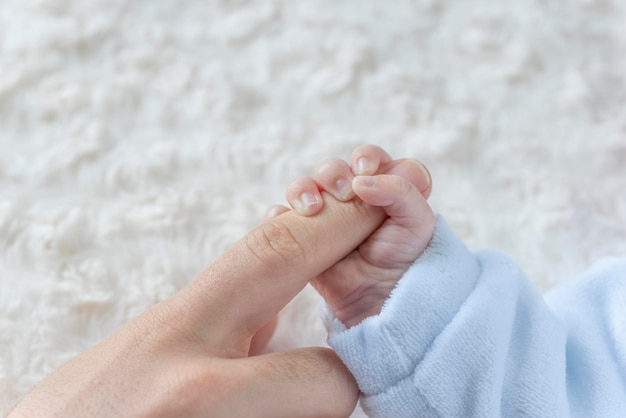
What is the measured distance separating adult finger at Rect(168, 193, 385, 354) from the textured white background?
18cm

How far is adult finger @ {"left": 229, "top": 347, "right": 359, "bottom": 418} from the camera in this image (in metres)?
0.62

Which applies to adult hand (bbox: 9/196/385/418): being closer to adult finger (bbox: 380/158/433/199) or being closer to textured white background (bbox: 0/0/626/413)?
adult finger (bbox: 380/158/433/199)

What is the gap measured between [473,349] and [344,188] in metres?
0.19

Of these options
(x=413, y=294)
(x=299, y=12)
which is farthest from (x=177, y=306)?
(x=299, y=12)

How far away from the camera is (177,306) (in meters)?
0.65

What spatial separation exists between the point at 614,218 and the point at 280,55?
508 mm

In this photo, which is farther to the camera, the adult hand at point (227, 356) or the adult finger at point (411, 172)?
the adult finger at point (411, 172)

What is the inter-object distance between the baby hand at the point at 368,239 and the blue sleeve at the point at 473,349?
0.02 metres

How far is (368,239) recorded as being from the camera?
2.40 feet

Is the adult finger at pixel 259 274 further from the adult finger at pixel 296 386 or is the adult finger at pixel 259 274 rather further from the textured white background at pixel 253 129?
the textured white background at pixel 253 129

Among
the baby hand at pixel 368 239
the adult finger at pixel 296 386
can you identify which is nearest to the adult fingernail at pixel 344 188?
the baby hand at pixel 368 239

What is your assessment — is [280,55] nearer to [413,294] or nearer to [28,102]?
[28,102]

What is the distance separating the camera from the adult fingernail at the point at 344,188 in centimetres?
72

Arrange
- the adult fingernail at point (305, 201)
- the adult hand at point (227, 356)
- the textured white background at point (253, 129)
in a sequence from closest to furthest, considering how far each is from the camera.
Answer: the adult hand at point (227, 356) < the adult fingernail at point (305, 201) < the textured white background at point (253, 129)
